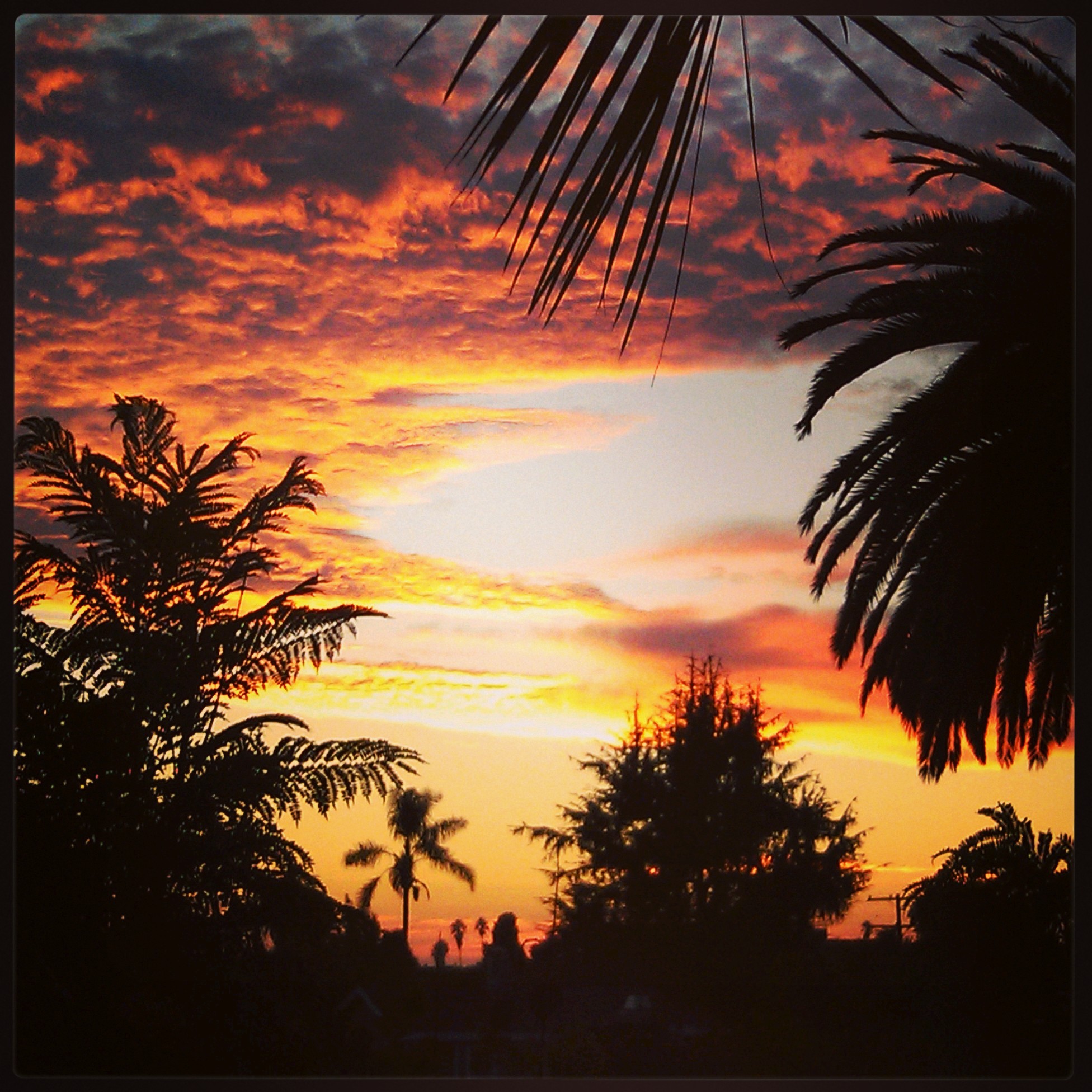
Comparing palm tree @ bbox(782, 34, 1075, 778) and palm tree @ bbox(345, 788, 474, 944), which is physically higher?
palm tree @ bbox(782, 34, 1075, 778)

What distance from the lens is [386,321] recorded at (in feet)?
21.9

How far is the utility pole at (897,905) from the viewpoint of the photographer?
817 cm

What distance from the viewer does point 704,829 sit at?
523 inches

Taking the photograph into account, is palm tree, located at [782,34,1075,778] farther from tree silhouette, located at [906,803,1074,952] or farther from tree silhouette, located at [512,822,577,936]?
tree silhouette, located at [512,822,577,936]

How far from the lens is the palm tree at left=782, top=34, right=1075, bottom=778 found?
6.14m

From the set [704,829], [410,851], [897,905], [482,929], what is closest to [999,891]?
[897,905]

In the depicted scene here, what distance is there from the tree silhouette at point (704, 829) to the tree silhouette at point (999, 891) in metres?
3.70

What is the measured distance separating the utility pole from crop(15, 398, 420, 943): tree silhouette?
337 centimetres

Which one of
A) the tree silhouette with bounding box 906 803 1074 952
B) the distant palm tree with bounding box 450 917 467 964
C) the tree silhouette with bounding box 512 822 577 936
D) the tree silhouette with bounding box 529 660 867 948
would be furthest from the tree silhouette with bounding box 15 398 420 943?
the tree silhouette with bounding box 529 660 867 948

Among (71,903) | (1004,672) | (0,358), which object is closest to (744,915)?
(1004,672)

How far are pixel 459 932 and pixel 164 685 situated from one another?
2955 millimetres

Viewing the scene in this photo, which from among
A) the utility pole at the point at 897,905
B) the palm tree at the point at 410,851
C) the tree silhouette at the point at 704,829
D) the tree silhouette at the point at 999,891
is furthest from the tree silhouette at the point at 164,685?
the tree silhouette at the point at 704,829

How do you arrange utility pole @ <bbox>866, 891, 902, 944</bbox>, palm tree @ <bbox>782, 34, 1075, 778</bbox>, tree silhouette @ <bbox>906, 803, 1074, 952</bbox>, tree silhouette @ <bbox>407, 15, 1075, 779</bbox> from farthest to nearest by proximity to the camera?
utility pole @ <bbox>866, 891, 902, 944</bbox> → tree silhouette @ <bbox>906, 803, 1074, 952</bbox> → palm tree @ <bbox>782, 34, 1075, 778</bbox> → tree silhouette @ <bbox>407, 15, 1075, 779</bbox>

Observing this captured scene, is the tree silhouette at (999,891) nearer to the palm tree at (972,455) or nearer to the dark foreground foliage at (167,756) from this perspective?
the palm tree at (972,455)
